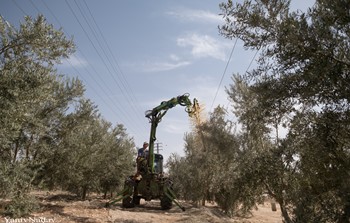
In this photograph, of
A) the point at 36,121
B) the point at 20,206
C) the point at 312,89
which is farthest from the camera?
the point at 36,121

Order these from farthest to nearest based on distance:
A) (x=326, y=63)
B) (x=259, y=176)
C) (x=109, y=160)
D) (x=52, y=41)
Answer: (x=109, y=160)
(x=259, y=176)
(x=52, y=41)
(x=326, y=63)

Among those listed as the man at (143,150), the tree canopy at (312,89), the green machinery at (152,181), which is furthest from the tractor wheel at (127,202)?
the tree canopy at (312,89)

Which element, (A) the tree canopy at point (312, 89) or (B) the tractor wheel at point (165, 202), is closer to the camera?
(A) the tree canopy at point (312, 89)

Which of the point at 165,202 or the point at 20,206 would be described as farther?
Answer: the point at 165,202

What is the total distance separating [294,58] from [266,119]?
3.08 metres

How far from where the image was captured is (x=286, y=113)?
922cm

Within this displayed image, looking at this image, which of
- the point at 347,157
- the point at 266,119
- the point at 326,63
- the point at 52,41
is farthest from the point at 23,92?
the point at 347,157

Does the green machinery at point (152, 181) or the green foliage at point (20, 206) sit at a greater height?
the green machinery at point (152, 181)

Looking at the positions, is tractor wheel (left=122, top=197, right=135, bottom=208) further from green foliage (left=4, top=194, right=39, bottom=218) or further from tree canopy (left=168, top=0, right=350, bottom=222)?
tree canopy (left=168, top=0, right=350, bottom=222)

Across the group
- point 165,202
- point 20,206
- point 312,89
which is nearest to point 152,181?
point 165,202

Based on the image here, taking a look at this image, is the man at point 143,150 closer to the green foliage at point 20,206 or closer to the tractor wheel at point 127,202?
the tractor wheel at point 127,202

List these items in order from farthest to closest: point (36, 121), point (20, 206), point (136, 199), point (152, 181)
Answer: point (136, 199), point (152, 181), point (36, 121), point (20, 206)

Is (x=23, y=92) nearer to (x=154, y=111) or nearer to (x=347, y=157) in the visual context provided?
(x=154, y=111)

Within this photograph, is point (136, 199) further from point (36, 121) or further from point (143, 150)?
point (36, 121)
